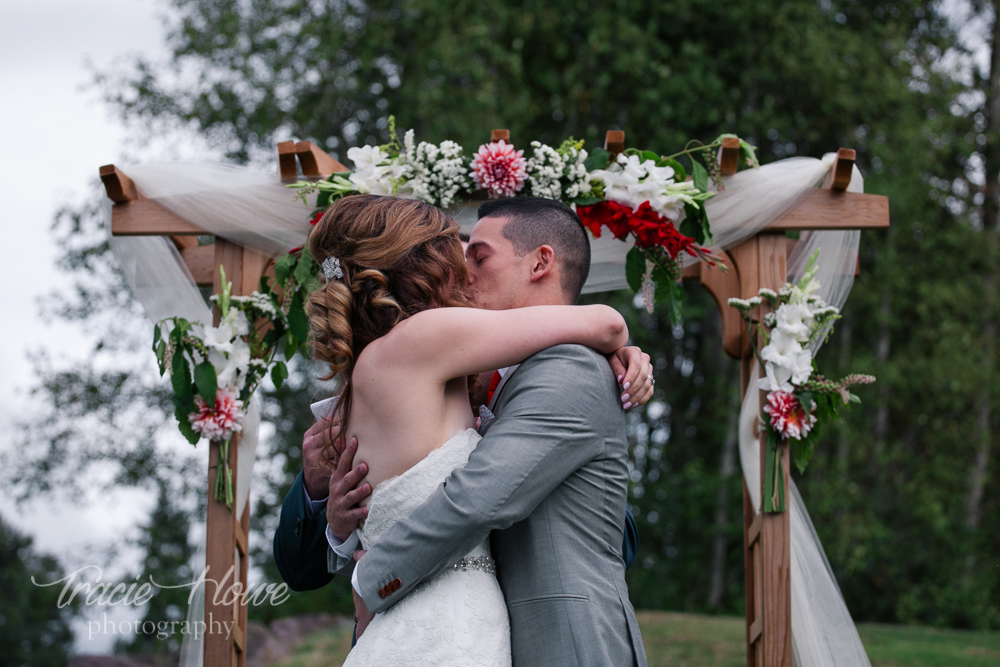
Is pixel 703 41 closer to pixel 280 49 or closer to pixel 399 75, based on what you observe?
pixel 399 75

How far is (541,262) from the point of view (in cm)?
264

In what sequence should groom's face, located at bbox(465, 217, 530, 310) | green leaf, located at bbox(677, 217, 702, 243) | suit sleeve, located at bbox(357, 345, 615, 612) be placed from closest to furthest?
1. suit sleeve, located at bbox(357, 345, 615, 612)
2. groom's face, located at bbox(465, 217, 530, 310)
3. green leaf, located at bbox(677, 217, 702, 243)

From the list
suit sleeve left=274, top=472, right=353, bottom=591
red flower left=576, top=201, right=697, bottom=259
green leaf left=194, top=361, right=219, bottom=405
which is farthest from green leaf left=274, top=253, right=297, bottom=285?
red flower left=576, top=201, right=697, bottom=259

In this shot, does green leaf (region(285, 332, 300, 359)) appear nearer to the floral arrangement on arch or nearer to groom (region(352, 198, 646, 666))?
the floral arrangement on arch

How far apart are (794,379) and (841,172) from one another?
98cm

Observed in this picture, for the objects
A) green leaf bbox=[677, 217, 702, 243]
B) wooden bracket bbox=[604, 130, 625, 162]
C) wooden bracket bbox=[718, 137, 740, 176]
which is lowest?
green leaf bbox=[677, 217, 702, 243]

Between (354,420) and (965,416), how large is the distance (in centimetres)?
1162

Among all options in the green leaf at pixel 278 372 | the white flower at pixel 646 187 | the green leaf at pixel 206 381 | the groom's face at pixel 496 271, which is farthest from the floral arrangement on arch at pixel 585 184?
the groom's face at pixel 496 271

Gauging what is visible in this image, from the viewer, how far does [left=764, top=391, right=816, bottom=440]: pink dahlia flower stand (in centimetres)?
394

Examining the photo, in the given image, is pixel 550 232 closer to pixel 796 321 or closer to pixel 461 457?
pixel 461 457

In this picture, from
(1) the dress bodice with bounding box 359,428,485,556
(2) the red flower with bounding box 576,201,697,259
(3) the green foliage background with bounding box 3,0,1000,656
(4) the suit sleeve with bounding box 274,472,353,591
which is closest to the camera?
(1) the dress bodice with bounding box 359,428,485,556

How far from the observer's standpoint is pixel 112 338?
34.3 feet

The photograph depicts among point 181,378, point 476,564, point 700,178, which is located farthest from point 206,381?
point 700,178

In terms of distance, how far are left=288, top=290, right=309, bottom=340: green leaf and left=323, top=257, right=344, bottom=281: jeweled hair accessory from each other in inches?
63.4
